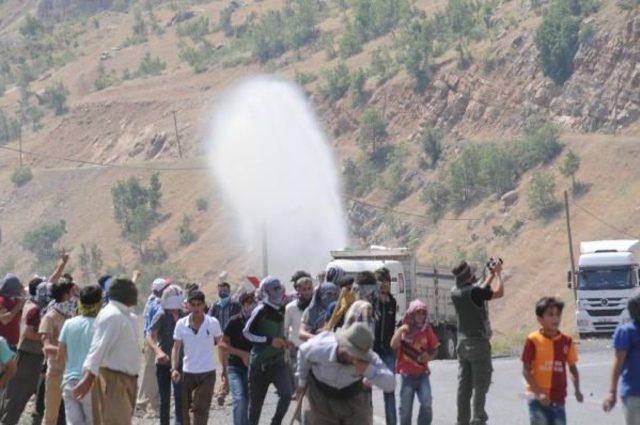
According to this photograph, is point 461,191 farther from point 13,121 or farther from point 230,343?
point 230,343

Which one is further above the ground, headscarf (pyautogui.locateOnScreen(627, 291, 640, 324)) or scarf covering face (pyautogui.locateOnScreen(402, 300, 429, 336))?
headscarf (pyautogui.locateOnScreen(627, 291, 640, 324))

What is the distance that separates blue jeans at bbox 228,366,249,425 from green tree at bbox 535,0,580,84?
70394 millimetres

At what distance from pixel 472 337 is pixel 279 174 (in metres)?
75.2

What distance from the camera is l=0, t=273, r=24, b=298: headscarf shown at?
16.6 metres

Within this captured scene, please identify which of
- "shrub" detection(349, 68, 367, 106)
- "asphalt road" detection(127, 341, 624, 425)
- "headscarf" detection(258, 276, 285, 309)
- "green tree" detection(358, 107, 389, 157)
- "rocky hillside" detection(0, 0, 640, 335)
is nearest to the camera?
"headscarf" detection(258, 276, 285, 309)

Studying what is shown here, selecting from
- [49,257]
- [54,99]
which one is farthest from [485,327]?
[54,99]

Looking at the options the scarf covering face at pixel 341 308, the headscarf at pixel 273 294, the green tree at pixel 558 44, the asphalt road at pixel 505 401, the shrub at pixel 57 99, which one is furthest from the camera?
the shrub at pixel 57 99

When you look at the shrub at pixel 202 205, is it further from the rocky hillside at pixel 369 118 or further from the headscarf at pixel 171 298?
the headscarf at pixel 171 298

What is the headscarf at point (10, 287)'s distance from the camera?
54.4 ft

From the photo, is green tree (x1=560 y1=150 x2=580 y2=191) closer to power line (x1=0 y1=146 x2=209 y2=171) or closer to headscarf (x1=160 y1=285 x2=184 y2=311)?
power line (x1=0 y1=146 x2=209 y2=171)

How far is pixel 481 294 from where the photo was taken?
15812 millimetres

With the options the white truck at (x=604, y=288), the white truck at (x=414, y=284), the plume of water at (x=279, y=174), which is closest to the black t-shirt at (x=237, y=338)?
the white truck at (x=414, y=284)

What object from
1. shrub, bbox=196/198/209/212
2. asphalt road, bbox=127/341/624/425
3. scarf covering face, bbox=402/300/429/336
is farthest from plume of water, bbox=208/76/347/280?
scarf covering face, bbox=402/300/429/336

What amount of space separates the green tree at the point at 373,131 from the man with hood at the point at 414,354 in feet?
243
